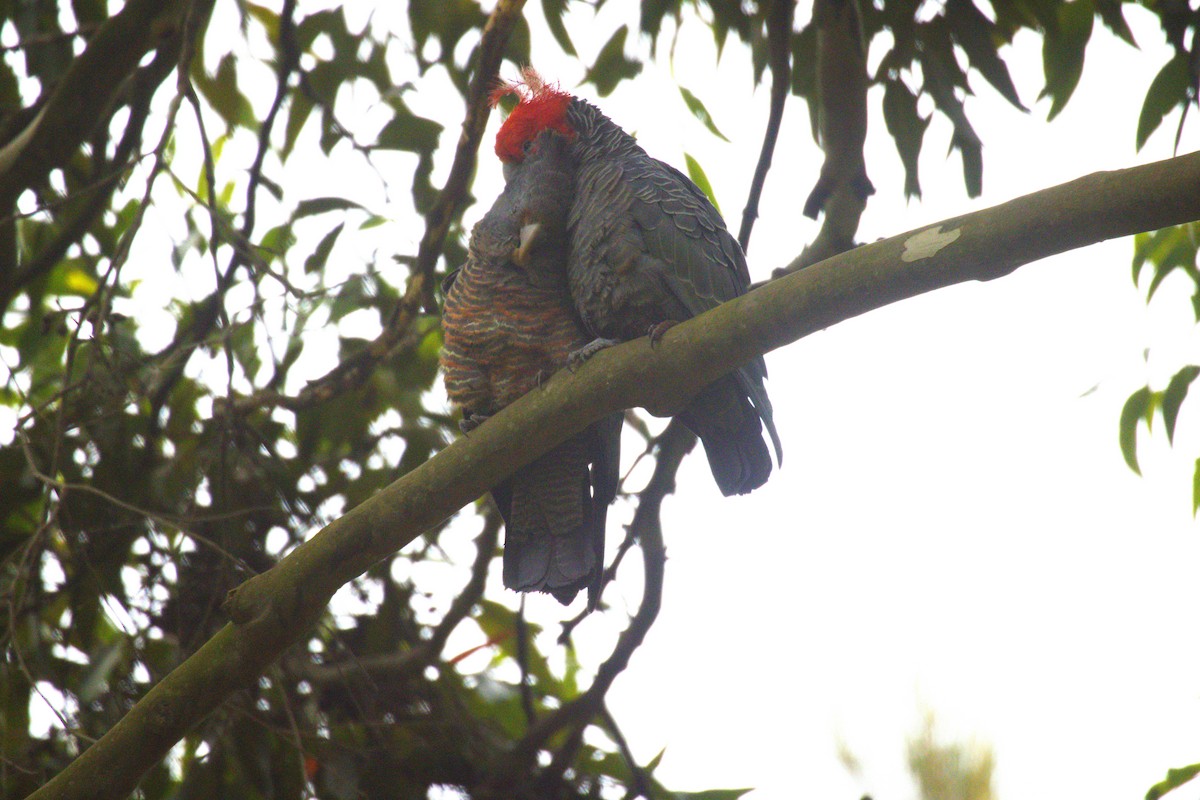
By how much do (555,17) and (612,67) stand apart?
237 millimetres

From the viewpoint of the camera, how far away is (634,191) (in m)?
2.34

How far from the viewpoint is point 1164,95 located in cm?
230

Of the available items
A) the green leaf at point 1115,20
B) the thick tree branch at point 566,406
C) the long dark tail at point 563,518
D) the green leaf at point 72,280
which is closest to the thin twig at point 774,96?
the long dark tail at point 563,518

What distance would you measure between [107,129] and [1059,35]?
2.63 meters

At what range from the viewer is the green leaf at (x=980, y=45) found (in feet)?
8.21

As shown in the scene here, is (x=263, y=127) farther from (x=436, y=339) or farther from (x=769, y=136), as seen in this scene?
(x=769, y=136)

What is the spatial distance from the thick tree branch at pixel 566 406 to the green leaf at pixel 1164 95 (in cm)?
116

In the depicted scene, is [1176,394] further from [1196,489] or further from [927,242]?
[927,242]

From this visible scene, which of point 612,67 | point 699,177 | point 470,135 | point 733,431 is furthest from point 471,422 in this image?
point 612,67

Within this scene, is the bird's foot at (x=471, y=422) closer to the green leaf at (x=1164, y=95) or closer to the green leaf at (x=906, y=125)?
the green leaf at (x=906, y=125)

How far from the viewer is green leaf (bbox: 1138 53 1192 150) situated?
2287mm

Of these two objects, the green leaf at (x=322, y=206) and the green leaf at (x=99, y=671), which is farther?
the green leaf at (x=322, y=206)

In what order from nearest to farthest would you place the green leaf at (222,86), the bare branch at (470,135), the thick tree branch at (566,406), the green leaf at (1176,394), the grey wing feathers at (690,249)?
the thick tree branch at (566,406) → the grey wing feathers at (690,249) → the green leaf at (1176,394) → the bare branch at (470,135) → the green leaf at (222,86)

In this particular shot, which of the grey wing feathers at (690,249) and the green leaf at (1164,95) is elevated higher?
the green leaf at (1164,95)
